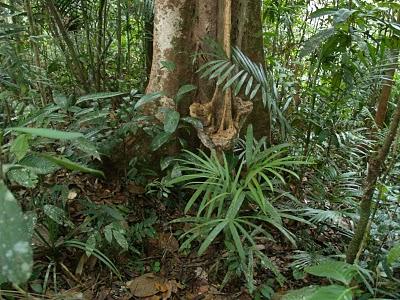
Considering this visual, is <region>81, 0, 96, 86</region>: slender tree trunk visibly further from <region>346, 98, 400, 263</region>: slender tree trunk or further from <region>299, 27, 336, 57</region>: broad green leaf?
<region>346, 98, 400, 263</region>: slender tree trunk

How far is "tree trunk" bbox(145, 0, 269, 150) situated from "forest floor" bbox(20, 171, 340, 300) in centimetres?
57

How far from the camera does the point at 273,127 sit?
3.19 metres

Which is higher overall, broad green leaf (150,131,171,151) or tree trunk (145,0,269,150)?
tree trunk (145,0,269,150)

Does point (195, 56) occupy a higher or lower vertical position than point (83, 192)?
higher

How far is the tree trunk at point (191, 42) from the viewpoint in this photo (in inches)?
95.5

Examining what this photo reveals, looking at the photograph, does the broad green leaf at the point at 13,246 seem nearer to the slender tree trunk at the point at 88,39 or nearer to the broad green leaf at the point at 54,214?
the broad green leaf at the point at 54,214

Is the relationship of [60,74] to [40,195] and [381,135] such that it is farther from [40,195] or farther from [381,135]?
[381,135]

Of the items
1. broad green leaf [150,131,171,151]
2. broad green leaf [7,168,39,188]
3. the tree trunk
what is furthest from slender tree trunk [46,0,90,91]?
broad green leaf [7,168,39,188]

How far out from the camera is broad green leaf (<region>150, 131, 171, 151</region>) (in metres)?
2.34

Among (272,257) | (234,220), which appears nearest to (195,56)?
(234,220)

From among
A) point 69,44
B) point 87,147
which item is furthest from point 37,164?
point 69,44

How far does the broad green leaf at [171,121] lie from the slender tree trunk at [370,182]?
0.98 metres

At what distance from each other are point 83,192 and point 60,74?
1.59m

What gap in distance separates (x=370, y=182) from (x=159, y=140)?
1120 mm
